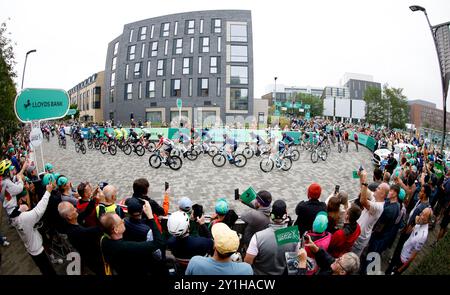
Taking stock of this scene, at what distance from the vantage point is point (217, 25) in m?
39.2

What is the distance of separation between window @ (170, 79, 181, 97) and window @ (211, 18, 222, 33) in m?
10.00

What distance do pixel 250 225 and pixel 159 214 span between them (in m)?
1.79

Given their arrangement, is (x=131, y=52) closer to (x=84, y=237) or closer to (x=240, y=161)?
(x=240, y=161)

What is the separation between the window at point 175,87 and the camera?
3953 cm

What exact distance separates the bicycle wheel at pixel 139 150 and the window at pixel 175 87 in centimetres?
2480

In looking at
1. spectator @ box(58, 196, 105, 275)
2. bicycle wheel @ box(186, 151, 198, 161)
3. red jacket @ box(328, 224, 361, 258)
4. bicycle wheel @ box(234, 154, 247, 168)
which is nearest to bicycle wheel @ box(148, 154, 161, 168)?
bicycle wheel @ box(186, 151, 198, 161)

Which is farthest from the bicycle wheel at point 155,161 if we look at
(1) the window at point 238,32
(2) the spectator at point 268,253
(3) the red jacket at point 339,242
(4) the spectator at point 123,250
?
(1) the window at point 238,32

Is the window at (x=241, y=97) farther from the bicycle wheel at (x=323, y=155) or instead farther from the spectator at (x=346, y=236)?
the spectator at (x=346, y=236)

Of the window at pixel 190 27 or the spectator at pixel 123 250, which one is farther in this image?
the window at pixel 190 27

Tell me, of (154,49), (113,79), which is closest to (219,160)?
(154,49)

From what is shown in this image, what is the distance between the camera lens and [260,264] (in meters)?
2.91

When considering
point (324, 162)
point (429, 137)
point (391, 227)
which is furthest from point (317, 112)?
point (391, 227)

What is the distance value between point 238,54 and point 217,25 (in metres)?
5.85

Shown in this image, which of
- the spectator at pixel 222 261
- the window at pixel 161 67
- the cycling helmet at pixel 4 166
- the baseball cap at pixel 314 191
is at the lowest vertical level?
the spectator at pixel 222 261
